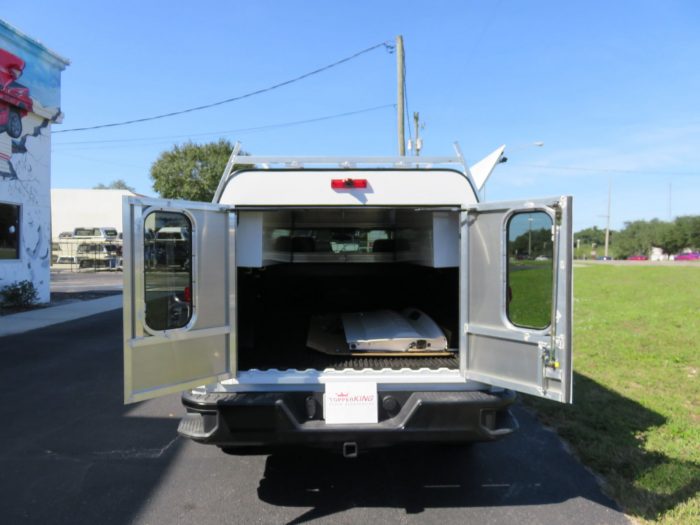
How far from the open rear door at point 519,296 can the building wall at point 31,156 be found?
1370 cm

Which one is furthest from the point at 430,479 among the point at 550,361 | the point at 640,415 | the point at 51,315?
the point at 51,315

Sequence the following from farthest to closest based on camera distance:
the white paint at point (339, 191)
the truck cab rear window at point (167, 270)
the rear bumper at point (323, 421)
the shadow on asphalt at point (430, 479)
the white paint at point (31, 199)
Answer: the white paint at point (31, 199), the shadow on asphalt at point (430, 479), the white paint at point (339, 191), the rear bumper at point (323, 421), the truck cab rear window at point (167, 270)

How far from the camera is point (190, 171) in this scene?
36812 mm

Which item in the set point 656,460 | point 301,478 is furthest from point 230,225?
point 656,460

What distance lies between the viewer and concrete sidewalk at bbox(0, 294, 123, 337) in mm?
10398

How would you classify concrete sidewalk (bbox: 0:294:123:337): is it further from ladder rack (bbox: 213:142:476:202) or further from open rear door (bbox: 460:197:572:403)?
open rear door (bbox: 460:197:572:403)

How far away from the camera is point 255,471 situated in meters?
3.85

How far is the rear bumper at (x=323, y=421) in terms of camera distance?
9.63ft

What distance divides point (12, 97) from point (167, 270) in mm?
13121

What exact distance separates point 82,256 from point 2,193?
23828mm

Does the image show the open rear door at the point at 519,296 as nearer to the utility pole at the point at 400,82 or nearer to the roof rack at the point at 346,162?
the roof rack at the point at 346,162

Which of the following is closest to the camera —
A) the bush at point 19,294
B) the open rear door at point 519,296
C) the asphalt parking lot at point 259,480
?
the open rear door at point 519,296

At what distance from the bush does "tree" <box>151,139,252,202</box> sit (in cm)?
2282

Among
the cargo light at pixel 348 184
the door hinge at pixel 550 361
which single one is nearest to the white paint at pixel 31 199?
the cargo light at pixel 348 184
